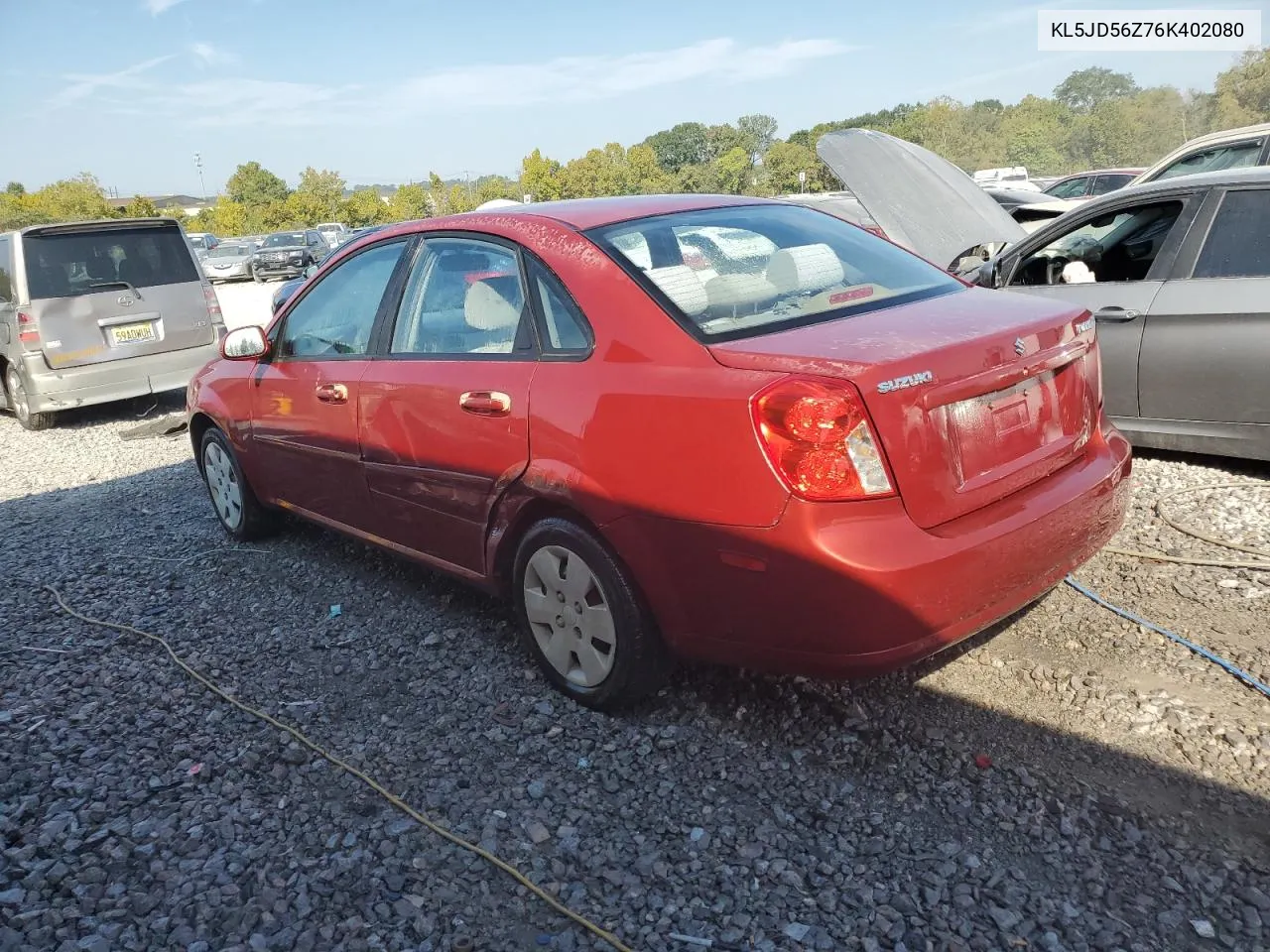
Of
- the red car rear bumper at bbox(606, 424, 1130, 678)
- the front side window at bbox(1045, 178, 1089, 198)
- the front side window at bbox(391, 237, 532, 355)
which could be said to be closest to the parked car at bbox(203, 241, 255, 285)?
the front side window at bbox(1045, 178, 1089, 198)

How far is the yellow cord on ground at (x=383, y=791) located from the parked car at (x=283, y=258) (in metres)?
29.0

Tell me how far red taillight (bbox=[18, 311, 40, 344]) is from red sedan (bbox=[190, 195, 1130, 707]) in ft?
20.2

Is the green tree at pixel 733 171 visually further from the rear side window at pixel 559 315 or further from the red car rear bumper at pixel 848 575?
the red car rear bumper at pixel 848 575

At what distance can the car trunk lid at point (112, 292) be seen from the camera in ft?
28.7

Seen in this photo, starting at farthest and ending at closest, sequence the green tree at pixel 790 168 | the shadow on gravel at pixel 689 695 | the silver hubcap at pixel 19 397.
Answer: the green tree at pixel 790 168 → the silver hubcap at pixel 19 397 → the shadow on gravel at pixel 689 695

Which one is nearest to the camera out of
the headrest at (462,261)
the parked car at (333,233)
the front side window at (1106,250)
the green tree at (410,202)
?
the headrest at (462,261)

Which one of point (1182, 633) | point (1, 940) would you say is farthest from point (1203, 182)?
point (1, 940)

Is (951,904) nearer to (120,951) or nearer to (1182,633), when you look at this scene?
(1182,633)

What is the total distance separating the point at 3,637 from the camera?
14.2ft

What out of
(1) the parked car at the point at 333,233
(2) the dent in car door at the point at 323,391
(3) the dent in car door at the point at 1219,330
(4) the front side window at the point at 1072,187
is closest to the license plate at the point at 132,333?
(2) the dent in car door at the point at 323,391

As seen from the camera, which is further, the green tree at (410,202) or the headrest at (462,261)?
the green tree at (410,202)

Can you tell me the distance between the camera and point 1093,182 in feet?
58.3

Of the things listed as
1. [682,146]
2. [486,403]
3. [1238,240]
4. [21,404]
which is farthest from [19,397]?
[682,146]

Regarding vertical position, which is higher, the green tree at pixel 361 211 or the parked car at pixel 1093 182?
the green tree at pixel 361 211
